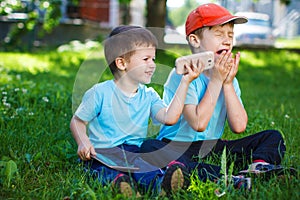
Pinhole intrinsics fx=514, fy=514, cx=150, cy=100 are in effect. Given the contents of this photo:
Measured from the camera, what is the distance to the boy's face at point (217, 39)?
2924mm

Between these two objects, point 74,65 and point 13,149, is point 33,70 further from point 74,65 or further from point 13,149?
point 13,149

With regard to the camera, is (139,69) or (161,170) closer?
(161,170)

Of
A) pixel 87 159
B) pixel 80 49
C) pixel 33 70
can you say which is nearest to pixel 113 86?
pixel 87 159

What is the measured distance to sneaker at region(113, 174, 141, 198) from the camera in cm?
238

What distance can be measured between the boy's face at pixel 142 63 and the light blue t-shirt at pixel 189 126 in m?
0.17

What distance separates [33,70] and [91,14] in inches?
364

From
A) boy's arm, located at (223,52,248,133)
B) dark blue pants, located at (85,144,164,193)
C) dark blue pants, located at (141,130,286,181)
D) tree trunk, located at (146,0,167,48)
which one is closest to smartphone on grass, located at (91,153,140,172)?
dark blue pants, located at (85,144,164,193)

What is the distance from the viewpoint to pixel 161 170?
258 cm

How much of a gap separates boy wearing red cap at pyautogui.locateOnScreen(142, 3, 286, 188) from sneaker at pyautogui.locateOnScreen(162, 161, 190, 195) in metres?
0.31

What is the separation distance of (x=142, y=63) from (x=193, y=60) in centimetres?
31

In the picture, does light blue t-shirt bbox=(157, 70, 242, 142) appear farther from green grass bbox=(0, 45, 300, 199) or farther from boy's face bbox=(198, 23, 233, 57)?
boy's face bbox=(198, 23, 233, 57)

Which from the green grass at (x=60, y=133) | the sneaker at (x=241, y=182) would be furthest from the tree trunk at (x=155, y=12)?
the sneaker at (x=241, y=182)

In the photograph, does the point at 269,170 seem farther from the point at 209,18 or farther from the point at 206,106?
the point at 209,18

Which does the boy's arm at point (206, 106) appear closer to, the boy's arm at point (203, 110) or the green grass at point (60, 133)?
the boy's arm at point (203, 110)
